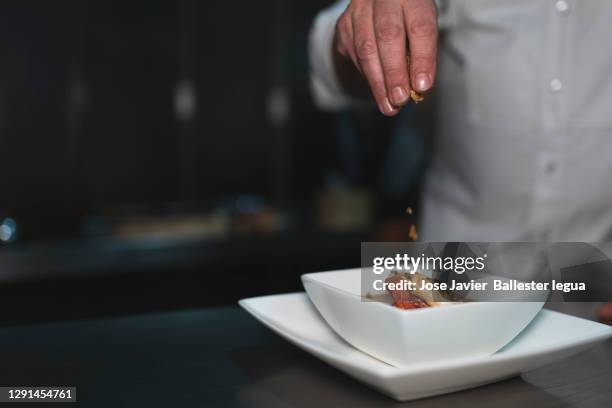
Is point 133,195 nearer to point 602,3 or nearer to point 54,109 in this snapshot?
point 54,109

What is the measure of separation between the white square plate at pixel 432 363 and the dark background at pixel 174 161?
1.42 m

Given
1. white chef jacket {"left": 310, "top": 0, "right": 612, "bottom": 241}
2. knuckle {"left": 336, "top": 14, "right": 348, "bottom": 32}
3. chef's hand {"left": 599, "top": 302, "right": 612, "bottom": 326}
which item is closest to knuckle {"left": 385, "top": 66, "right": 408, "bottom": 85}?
knuckle {"left": 336, "top": 14, "right": 348, "bottom": 32}

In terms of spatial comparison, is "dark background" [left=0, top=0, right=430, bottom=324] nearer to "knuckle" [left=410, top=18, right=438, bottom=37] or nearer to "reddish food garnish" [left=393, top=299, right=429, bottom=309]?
"knuckle" [left=410, top=18, right=438, bottom=37]

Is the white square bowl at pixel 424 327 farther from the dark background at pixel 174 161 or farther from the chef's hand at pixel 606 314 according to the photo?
the dark background at pixel 174 161

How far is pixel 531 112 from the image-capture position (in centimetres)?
137

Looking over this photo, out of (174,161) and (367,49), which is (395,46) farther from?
(174,161)

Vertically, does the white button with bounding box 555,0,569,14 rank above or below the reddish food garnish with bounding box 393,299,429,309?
above

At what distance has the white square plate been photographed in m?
0.56

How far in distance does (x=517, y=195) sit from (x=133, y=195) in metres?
1.84

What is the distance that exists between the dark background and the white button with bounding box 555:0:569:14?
2.49 feet

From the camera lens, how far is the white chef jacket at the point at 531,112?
1344 millimetres

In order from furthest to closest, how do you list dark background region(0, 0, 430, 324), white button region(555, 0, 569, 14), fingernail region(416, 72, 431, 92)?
dark background region(0, 0, 430, 324) < white button region(555, 0, 569, 14) < fingernail region(416, 72, 431, 92)

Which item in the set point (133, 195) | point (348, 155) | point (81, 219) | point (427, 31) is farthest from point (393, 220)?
point (427, 31)

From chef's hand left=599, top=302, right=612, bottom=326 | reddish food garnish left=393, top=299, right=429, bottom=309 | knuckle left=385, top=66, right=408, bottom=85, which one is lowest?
chef's hand left=599, top=302, right=612, bottom=326
